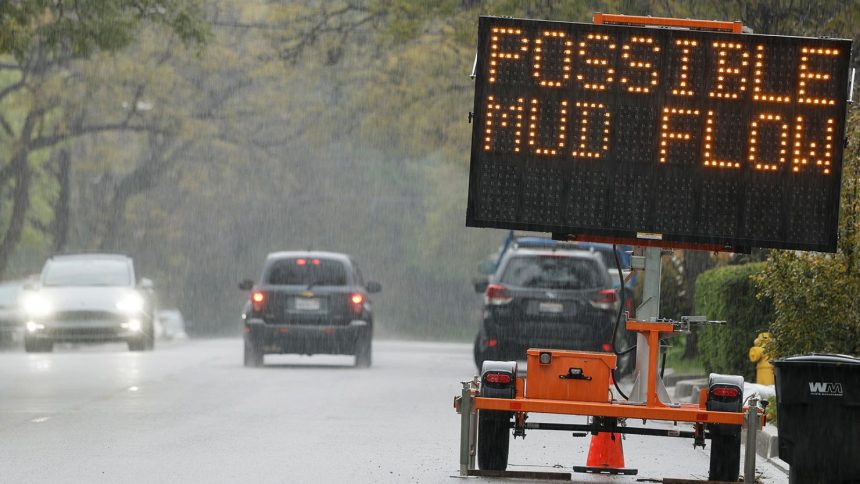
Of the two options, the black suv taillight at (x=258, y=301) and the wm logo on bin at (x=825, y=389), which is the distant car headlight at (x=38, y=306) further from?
the wm logo on bin at (x=825, y=389)

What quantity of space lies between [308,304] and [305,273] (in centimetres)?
55

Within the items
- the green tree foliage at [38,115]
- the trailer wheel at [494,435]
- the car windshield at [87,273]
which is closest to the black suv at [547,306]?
the green tree foliage at [38,115]

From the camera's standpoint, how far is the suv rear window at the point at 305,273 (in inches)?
1048

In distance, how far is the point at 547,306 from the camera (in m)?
21.9

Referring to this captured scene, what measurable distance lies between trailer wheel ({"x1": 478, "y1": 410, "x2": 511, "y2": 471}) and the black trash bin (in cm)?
186

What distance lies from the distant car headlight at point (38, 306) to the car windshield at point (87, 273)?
72cm

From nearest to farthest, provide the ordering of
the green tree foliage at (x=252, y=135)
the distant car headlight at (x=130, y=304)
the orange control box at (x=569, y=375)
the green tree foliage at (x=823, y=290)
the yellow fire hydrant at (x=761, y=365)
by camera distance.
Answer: the orange control box at (x=569, y=375)
the green tree foliage at (x=823, y=290)
the yellow fire hydrant at (x=761, y=365)
the green tree foliage at (x=252, y=135)
the distant car headlight at (x=130, y=304)

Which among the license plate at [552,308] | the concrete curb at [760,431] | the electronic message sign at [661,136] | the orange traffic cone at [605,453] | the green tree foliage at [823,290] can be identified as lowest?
the concrete curb at [760,431]

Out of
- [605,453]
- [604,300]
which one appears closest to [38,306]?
[604,300]

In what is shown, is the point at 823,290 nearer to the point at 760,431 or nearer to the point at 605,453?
the point at 760,431

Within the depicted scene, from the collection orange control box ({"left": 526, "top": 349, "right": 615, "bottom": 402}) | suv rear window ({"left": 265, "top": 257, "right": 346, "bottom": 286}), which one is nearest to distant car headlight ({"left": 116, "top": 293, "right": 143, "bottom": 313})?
suv rear window ({"left": 265, "top": 257, "right": 346, "bottom": 286})

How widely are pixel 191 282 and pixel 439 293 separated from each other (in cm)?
1422

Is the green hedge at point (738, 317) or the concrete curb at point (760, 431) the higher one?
the green hedge at point (738, 317)

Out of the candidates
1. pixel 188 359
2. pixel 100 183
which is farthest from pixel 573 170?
pixel 100 183
